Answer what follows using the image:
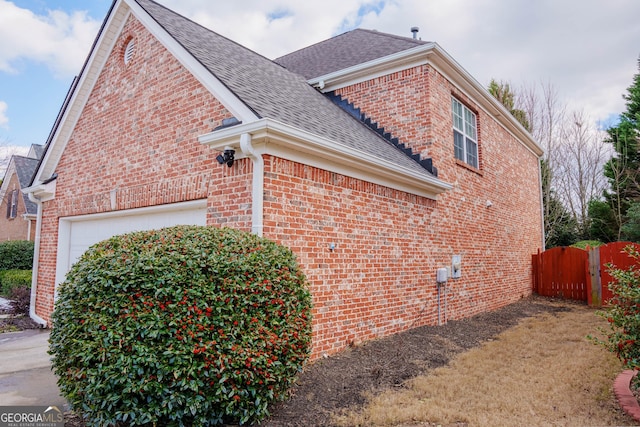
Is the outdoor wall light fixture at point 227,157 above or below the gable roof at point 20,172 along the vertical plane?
below

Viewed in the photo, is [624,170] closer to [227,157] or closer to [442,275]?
[442,275]

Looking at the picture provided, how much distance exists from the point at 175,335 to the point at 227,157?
2865mm

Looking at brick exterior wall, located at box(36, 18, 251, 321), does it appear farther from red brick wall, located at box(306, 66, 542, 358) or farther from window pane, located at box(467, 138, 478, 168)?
window pane, located at box(467, 138, 478, 168)

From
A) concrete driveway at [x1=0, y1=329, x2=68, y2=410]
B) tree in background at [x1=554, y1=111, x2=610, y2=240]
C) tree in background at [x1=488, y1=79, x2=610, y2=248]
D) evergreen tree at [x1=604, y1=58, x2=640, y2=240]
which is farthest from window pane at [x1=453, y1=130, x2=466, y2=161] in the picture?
tree in background at [x1=554, y1=111, x2=610, y2=240]

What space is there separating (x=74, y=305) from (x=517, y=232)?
541 inches

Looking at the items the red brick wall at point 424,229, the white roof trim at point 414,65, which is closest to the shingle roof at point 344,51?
the white roof trim at point 414,65

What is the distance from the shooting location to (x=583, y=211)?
78.9 feet

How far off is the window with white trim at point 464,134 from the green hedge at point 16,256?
17.9 meters

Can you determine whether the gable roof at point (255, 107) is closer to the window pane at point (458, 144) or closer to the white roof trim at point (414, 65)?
the white roof trim at point (414, 65)

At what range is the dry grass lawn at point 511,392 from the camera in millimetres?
3826

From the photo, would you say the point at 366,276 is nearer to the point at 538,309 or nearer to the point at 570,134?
the point at 538,309

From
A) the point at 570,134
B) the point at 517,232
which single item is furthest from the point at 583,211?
the point at 517,232

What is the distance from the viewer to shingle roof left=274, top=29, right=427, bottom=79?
10535 millimetres

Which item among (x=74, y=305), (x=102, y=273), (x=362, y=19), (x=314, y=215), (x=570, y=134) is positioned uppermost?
(x=362, y=19)
